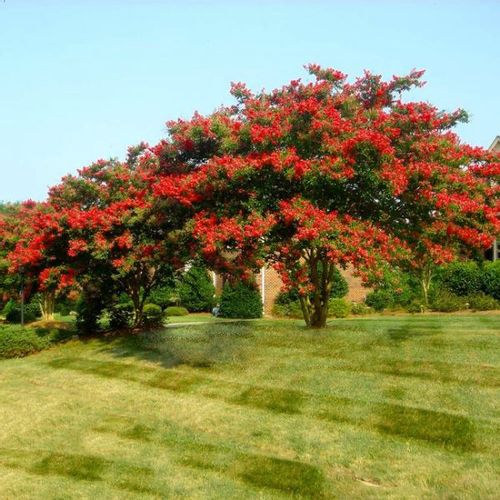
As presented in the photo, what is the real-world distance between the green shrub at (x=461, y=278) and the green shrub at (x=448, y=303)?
2.27ft

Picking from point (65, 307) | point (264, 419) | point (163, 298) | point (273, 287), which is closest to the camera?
point (264, 419)

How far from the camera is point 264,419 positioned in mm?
11859

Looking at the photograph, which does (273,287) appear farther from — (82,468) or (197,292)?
(82,468)

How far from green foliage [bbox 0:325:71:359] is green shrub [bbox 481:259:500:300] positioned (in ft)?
64.8

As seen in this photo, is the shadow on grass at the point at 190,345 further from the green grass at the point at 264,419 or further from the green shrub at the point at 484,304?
the green shrub at the point at 484,304

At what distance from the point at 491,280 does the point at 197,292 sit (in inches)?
605

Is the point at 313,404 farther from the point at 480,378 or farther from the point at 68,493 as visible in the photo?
the point at 68,493

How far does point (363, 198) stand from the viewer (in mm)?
15719

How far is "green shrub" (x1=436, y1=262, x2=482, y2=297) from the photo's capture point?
3169cm

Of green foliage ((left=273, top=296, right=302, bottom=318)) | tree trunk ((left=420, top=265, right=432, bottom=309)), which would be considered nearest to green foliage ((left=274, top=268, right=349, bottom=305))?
green foliage ((left=273, top=296, right=302, bottom=318))

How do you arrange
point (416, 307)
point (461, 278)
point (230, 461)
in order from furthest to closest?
point (461, 278), point (416, 307), point (230, 461)

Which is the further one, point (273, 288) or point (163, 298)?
point (163, 298)

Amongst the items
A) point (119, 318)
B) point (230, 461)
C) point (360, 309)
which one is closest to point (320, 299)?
point (119, 318)

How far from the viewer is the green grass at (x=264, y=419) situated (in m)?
9.32
